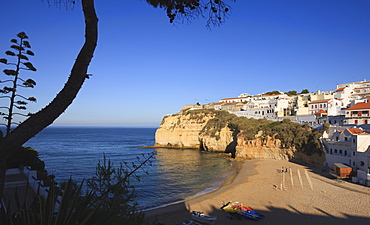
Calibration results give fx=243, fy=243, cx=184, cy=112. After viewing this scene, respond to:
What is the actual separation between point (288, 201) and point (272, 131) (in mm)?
22601

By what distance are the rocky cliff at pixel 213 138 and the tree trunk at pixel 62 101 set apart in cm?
3638

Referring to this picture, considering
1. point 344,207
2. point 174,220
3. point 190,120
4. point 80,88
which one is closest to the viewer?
point 80,88

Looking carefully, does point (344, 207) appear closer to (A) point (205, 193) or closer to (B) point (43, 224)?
(A) point (205, 193)

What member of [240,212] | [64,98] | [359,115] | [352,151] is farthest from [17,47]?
[359,115]

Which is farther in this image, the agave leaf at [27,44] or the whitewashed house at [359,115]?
the whitewashed house at [359,115]

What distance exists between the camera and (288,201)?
19.0 meters

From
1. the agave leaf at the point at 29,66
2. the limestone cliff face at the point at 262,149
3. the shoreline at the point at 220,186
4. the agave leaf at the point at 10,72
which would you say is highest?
the agave leaf at the point at 29,66

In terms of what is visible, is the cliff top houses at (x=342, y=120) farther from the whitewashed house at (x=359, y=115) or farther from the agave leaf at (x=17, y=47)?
the agave leaf at (x=17, y=47)

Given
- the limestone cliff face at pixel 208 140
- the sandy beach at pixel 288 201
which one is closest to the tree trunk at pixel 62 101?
the sandy beach at pixel 288 201

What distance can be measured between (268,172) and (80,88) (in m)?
29.6

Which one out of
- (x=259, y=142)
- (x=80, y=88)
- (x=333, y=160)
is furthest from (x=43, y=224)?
(x=259, y=142)

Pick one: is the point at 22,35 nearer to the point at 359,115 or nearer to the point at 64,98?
the point at 64,98

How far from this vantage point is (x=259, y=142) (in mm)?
41125

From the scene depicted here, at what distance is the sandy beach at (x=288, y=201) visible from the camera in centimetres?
1559
